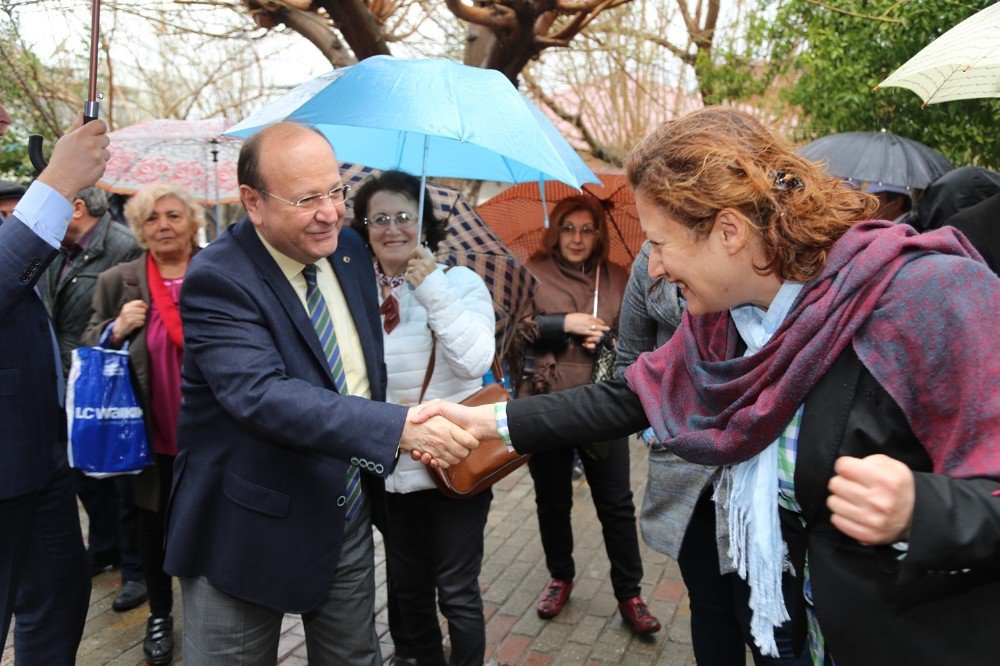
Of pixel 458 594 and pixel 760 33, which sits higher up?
pixel 760 33

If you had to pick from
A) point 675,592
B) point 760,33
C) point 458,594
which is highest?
point 760,33

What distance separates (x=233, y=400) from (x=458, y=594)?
1.43 metres

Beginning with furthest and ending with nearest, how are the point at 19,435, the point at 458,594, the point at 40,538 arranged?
1. the point at 458,594
2. the point at 40,538
3. the point at 19,435

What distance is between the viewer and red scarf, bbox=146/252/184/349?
3.78 meters

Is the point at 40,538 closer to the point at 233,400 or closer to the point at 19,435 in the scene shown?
the point at 19,435

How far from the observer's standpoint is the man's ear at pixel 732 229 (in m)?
1.82

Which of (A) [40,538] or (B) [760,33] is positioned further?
(B) [760,33]

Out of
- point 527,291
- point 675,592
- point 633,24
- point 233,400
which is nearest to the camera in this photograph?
point 233,400

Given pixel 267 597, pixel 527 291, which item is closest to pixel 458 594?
pixel 267 597

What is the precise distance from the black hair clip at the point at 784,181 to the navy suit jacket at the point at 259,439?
1186 mm

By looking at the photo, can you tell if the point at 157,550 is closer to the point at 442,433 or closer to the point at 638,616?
the point at 442,433

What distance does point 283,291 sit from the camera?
243 centimetres

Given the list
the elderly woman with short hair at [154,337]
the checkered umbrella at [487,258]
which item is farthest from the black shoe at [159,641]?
the checkered umbrella at [487,258]

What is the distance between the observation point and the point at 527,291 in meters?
3.87
